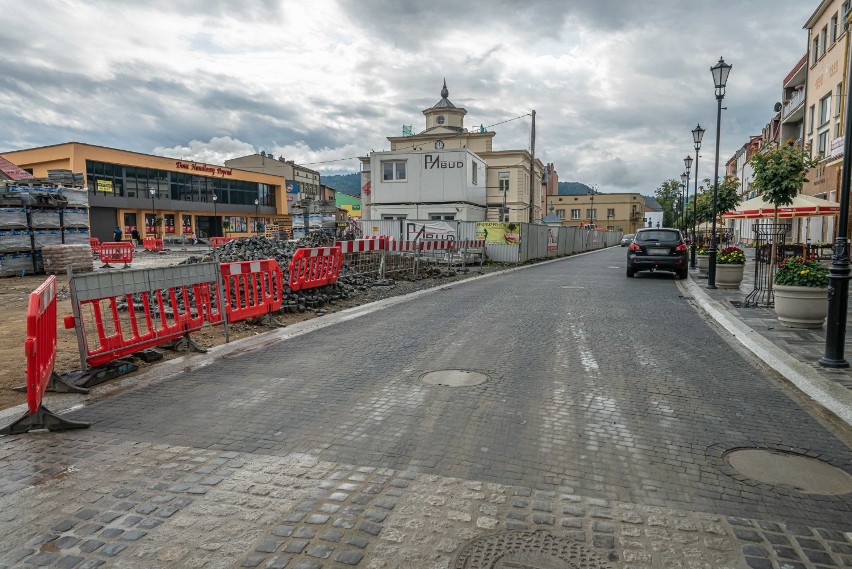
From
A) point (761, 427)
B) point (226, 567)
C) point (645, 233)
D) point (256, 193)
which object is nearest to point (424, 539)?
point (226, 567)

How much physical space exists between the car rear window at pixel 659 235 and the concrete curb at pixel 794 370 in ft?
30.8

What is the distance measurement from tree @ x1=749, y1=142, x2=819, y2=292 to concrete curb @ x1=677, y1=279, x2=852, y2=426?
3.84m

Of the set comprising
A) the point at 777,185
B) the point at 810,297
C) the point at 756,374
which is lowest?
the point at 756,374

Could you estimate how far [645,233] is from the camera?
19953 millimetres

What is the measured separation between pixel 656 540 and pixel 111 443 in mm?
3905

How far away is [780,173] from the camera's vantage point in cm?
1234

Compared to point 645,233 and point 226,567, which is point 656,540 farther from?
point 645,233

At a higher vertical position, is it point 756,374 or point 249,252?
point 249,252

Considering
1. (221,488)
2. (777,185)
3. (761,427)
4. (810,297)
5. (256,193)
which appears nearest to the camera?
(221,488)

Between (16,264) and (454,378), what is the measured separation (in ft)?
58.3

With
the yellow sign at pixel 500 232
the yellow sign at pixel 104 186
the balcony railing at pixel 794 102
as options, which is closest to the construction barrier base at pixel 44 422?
the yellow sign at pixel 500 232

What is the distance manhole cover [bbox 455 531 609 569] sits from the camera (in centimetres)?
271

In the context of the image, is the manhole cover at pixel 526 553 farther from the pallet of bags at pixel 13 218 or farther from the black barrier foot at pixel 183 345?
the pallet of bags at pixel 13 218

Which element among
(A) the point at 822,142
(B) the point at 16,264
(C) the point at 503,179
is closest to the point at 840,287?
(B) the point at 16,264
